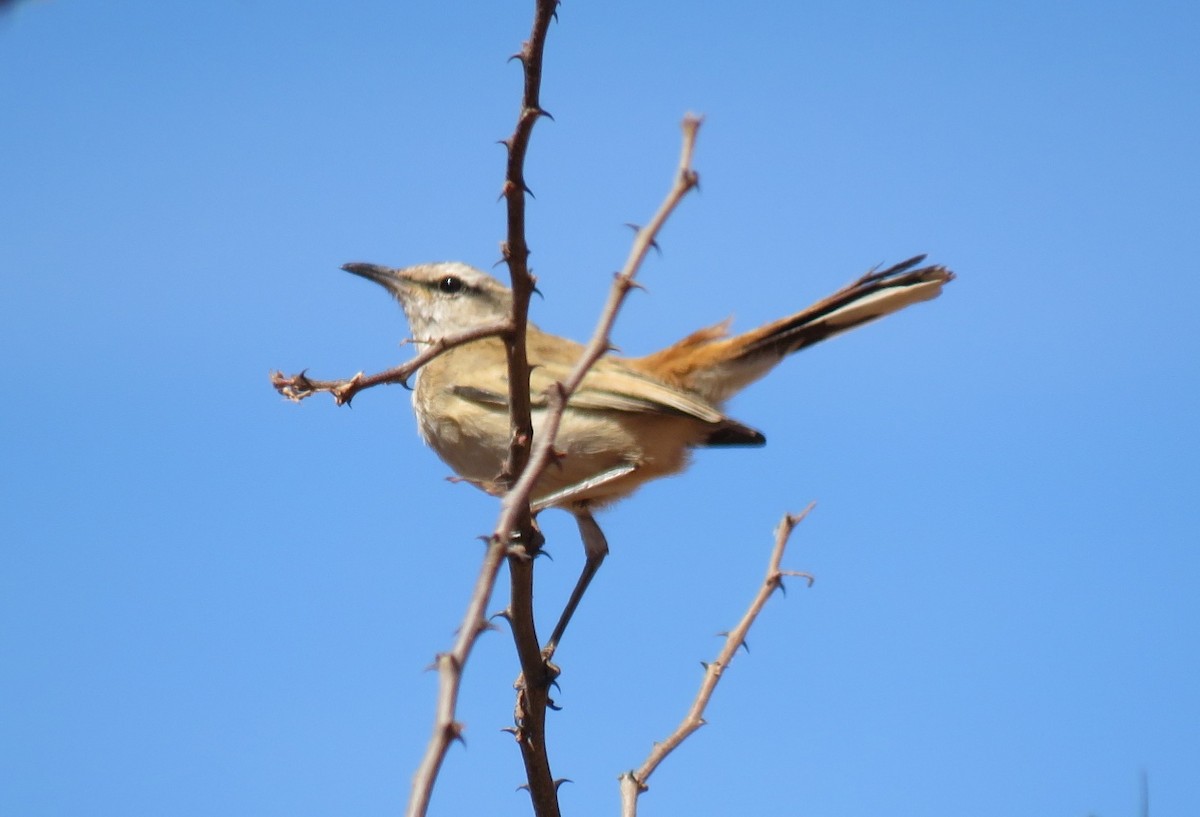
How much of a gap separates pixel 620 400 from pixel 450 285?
168cm

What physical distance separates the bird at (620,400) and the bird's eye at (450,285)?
2.35 feet

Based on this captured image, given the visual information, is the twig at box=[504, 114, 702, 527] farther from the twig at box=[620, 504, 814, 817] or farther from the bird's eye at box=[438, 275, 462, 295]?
the bird's eye at box=[438, 275, 462, 295]

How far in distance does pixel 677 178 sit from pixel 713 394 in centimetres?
372

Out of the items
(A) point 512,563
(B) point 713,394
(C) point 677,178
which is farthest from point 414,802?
(B) point 713,394

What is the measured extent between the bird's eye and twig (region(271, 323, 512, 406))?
157 inches

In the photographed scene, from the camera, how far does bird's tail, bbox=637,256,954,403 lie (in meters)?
5.36

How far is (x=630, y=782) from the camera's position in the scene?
354 cm

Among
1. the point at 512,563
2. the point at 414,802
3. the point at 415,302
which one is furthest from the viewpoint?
the point at 415,302

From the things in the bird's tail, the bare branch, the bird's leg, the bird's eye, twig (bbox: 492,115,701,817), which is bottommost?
the bare branch

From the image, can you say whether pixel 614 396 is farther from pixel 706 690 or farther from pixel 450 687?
pixel 450 687

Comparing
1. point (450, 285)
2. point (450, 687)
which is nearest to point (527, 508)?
point (450, 687)

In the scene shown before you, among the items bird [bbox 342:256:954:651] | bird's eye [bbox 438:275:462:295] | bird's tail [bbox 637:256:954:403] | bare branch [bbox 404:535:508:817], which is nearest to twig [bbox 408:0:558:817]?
bare branch [bbox 404:535:508:817]

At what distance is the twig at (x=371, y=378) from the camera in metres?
2.27

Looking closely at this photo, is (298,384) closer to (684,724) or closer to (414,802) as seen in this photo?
(414,802)
